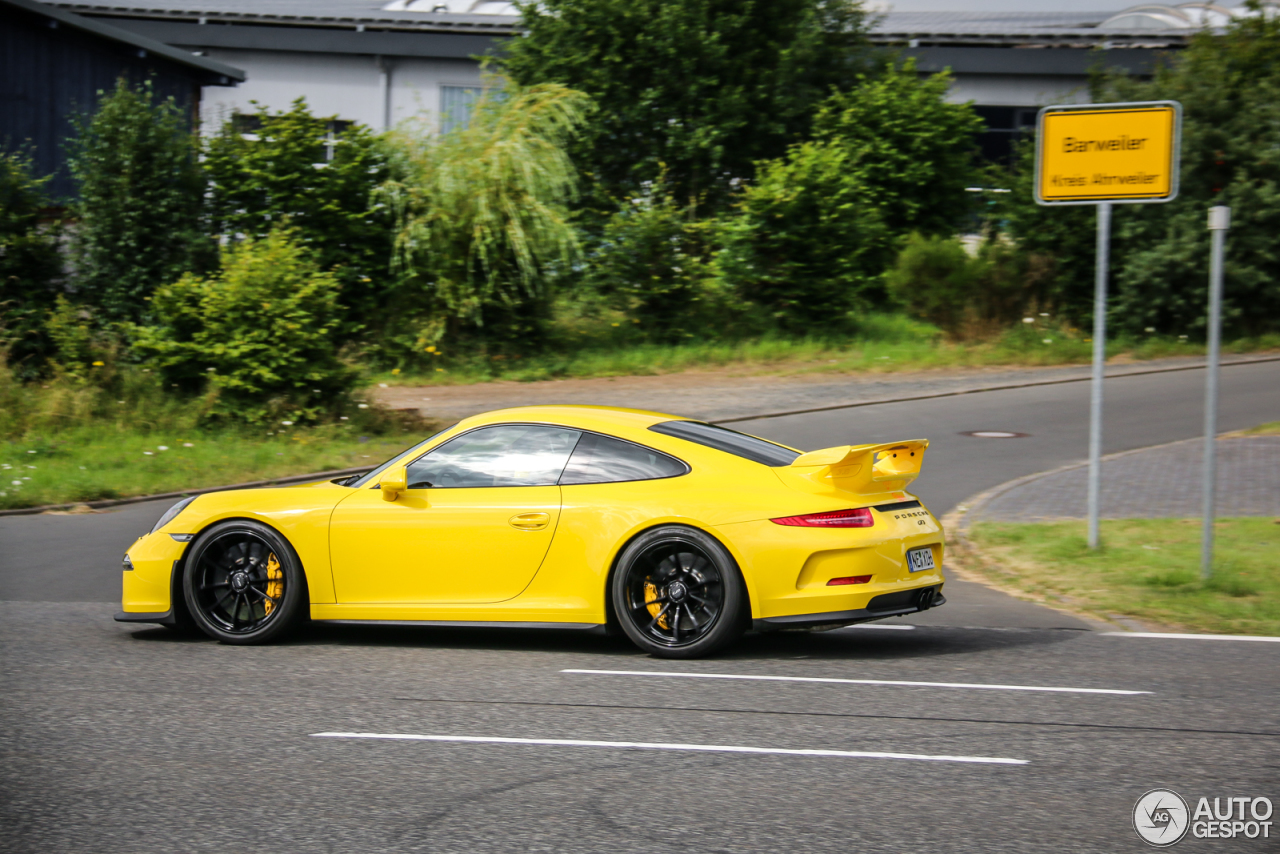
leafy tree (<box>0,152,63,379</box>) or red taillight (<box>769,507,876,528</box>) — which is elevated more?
leafy tree (<box>0,152,63,379</box>)

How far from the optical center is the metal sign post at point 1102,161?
1002cm

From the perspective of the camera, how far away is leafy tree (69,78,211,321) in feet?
65.1

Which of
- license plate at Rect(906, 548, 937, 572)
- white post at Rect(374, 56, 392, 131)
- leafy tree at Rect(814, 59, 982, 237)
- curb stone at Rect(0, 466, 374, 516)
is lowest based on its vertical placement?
curb stone at Rect(0, 466, 374, 516)

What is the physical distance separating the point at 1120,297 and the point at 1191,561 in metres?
16.2

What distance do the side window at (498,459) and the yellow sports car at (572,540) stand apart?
11 millimetres

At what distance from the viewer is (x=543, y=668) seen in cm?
683

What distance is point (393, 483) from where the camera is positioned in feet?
23.7

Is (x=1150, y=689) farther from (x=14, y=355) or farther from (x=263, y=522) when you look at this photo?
(x=14, y=355)

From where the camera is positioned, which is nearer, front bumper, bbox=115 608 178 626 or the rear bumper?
the rear bumper

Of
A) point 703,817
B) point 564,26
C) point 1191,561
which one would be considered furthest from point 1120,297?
point 703,817

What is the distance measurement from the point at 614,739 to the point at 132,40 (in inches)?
1033

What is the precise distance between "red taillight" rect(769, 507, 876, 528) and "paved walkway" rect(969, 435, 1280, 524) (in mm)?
5180

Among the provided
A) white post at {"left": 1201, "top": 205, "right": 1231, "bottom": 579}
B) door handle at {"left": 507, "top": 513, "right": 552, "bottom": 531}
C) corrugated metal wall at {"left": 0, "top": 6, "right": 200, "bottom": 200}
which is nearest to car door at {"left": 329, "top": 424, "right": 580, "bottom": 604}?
door handle at {"left": 507, "top": 513, "right": 552, "bottom": 531}

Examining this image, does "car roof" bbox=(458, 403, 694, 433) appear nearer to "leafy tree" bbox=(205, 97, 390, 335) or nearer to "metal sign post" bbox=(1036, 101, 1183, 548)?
"metal sign post" bbox=(1036, 101, 1183, 548)
